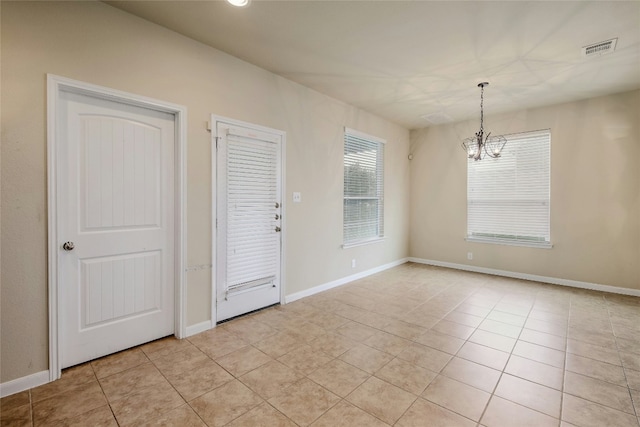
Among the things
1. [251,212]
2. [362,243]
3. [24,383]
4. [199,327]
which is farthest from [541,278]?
[24,383]

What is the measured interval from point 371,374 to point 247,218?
6.57ft

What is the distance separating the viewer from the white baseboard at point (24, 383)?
1.91 m

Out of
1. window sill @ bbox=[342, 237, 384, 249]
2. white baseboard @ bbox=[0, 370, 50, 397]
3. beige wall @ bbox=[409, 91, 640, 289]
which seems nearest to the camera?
white baseboard @ bbox=[0, 370, 50, 397]

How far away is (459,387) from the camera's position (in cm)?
203

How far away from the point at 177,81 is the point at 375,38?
1.91m

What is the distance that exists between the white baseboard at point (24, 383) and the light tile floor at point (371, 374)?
0.05 metres

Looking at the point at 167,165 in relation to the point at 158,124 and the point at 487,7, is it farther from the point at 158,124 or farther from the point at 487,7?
the point at 487,7

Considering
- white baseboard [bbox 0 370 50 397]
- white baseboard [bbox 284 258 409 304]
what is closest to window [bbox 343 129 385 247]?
white baseboard [bbox 284 258 409 304]

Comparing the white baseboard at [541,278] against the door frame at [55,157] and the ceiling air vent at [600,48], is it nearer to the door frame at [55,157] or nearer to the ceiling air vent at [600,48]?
the ceiling air vent at [600,48]

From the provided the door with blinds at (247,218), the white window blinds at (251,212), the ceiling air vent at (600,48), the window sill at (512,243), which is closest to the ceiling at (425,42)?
the ceiling air vent at (600,48)

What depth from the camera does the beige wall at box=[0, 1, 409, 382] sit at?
6.38ft

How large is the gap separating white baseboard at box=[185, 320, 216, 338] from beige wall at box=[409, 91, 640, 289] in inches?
182

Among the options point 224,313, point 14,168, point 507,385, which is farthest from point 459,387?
point 14,168

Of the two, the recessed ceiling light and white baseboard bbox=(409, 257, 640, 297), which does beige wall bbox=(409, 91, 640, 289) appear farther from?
the recessed ceiling light
